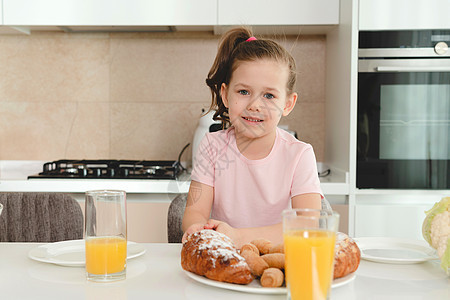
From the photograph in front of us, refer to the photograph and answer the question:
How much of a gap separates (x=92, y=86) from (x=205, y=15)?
722 mm

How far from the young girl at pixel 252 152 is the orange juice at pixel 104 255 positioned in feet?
1.56

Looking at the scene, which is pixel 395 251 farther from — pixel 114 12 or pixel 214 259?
pixel 114 12

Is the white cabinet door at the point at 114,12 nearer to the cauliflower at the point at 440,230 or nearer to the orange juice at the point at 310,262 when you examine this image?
the cauliflower at the point at 440,230

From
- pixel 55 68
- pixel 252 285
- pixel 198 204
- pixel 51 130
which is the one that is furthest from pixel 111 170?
pixel 252 285

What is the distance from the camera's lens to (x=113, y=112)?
8.29 ft

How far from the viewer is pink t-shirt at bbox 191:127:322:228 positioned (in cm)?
136

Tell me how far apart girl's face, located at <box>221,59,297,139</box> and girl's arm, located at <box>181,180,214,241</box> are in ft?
0.62

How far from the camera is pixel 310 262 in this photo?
24.9 inches

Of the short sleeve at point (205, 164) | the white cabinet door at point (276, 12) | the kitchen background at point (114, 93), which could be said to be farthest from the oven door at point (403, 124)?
the short sleeve at point (205, 164)

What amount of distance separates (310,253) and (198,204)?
0.72 meters

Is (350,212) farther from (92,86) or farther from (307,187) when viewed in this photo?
(92,86)

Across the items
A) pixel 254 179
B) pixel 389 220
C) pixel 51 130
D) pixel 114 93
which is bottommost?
pixel 389 220

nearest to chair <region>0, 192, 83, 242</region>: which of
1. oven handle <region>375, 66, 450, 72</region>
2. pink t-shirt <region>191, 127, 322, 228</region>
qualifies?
pink t-shirt <region>191, 127, 322, 228</region>

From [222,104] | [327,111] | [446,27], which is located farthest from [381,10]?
[222,104]
